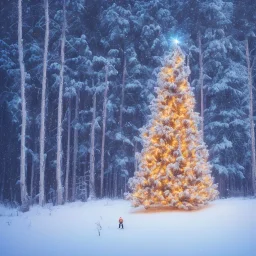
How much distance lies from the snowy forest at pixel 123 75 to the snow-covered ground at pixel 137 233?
888 cm

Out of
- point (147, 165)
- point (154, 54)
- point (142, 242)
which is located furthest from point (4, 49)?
point (142, 242)

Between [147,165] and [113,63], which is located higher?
[113,63]

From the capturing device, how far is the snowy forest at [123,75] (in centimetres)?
2341

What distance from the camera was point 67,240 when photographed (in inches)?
393

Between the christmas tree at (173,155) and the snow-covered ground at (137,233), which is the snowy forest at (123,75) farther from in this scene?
the snow-covered ground at (137,233)

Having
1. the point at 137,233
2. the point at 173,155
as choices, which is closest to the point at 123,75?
the point at 173,155

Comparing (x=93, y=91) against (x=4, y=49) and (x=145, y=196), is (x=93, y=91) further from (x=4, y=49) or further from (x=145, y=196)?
(x=145, y=196)

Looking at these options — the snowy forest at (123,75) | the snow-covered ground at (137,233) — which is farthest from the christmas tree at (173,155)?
the snowy forest at (123,75)

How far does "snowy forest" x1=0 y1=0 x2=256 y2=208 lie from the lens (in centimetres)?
2341

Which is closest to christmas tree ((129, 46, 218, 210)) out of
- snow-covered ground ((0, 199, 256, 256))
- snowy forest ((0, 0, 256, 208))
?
snow-covered ground ((0, 199, 256, 256))

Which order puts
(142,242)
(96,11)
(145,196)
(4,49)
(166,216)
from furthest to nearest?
(96,11) → (4,49) → (145,196) → (166,216) → (142,242)

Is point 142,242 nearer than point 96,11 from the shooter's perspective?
Yes

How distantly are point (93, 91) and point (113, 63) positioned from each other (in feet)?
8.63


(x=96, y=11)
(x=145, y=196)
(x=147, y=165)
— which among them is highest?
(x=96, y=11)
